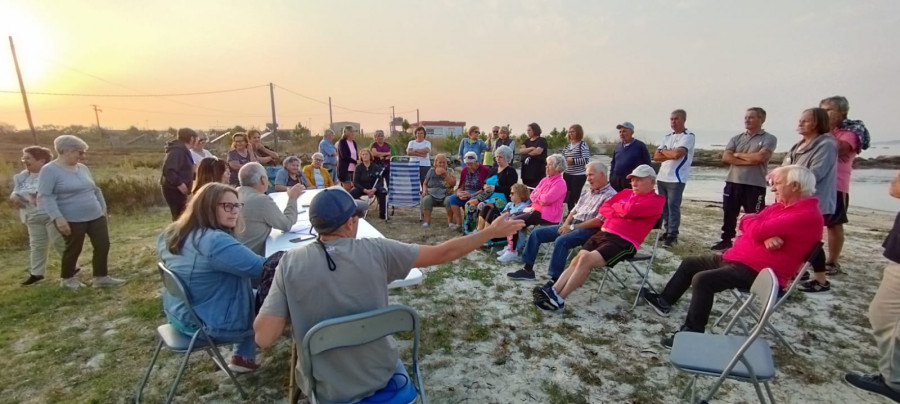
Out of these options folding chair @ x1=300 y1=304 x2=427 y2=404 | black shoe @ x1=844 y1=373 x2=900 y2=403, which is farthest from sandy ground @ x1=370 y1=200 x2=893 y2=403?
folding chair @ x1=300 y1=304 x2=427 y2=404

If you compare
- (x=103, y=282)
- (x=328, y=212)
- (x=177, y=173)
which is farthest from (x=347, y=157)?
(x=328, y=212)

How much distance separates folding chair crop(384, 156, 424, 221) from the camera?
6.56 m

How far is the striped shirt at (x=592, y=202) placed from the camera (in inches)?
153

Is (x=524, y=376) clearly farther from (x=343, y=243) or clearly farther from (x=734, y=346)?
(x=343, y=243)

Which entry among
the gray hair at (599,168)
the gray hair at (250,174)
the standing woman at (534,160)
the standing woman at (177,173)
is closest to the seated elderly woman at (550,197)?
the gray hair at (599,168)

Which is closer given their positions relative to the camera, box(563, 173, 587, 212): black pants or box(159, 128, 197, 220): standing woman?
box(159, 128, 197, 220): standing woman

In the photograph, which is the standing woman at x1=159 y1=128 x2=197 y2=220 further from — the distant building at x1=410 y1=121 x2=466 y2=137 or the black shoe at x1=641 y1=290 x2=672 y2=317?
the distant building at x1=410 y1=121 x2=466 y2=137

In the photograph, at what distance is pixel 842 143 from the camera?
146 inches

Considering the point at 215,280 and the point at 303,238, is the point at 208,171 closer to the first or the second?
the point at 303,238

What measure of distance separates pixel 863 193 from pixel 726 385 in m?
13.8

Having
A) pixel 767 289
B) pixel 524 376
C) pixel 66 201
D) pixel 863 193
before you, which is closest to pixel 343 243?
pixel 524 376

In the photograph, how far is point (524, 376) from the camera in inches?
97.4

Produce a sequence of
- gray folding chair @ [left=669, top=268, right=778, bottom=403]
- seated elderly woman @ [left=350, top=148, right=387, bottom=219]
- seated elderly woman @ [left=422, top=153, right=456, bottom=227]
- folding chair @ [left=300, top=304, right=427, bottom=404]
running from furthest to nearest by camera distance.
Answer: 1. seated elderly woman @ [left=350, top=148, right=387, bottom=219]
2. seated elderly woman @ [left=422, top=153, right=456, bottom=227]
3. gray folding chair @ [left=669, top=268, right=778, bottom=403]
4. folding chair @ [left=300, top=304, right=427, bottom=404]

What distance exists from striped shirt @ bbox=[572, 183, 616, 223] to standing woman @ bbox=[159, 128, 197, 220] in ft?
14.3
